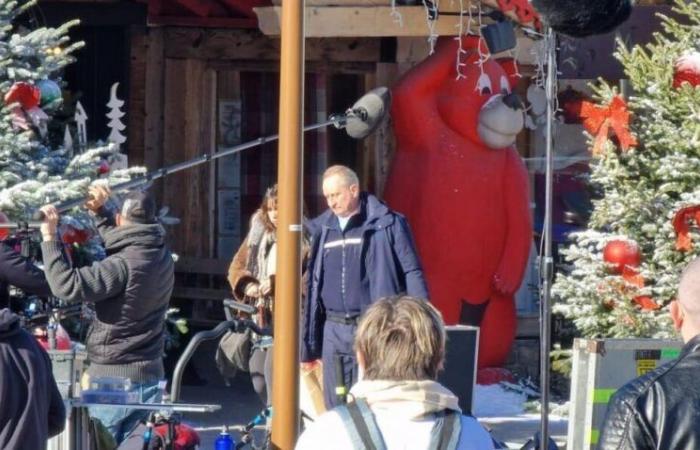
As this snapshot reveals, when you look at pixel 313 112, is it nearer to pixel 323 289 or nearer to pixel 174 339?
pixel 174 339

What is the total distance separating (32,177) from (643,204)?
137 inches

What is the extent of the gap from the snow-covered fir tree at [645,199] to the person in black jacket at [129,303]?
276 centimetres

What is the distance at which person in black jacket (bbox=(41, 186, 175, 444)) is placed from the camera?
679cm

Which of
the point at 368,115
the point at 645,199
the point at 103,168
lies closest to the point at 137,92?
the point at 103,168

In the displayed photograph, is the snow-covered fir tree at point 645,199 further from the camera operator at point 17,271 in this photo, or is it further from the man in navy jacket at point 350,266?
the camera operator at point 17,271

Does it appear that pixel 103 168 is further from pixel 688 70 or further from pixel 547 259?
pixel 688 70

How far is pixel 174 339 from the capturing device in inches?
408

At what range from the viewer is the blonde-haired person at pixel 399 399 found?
3494mm

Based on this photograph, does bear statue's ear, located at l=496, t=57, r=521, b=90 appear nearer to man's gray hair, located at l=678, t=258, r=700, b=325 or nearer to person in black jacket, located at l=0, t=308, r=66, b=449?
person in black jacket, located at l=0, t=308, r=66, b=449

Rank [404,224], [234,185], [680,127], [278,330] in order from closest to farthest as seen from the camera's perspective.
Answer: [278,330] → [404,224] → [680,127] → [234,185]

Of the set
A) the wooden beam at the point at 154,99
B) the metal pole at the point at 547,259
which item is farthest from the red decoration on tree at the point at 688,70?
the wooden beam at the point at 154,99

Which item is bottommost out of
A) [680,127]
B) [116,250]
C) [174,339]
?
[174,339]

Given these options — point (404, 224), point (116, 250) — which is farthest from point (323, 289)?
point (116, 250)

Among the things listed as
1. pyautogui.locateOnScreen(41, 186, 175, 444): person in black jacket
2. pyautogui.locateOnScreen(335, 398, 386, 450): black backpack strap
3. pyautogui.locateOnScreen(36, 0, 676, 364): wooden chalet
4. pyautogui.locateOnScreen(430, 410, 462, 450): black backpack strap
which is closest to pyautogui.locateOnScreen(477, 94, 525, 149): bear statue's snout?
pyautogui.locateOnScreen(36, 0, 676, 364): wooden chalet
